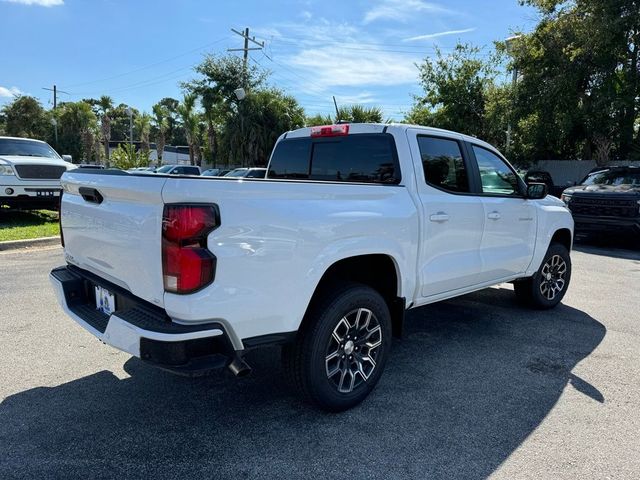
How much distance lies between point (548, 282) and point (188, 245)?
15.4ft

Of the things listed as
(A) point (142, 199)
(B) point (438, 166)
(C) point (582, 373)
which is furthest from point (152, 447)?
(C) point (582, 373)

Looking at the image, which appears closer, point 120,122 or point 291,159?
point 291,159

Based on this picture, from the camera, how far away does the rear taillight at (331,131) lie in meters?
4.01

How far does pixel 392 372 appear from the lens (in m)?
3.87

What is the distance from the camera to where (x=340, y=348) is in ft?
10.3

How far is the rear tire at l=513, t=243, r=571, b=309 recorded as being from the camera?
5.48 metres

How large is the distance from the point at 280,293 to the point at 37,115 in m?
53.7

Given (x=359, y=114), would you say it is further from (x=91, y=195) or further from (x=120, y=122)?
(x=120, y=122)

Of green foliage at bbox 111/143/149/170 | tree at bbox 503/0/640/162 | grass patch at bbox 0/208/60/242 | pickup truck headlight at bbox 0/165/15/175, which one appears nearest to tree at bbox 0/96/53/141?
green foliage at bbox 111/143/149/170

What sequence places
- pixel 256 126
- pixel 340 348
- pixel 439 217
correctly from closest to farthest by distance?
pixel 340 348, pixel 439 217, pixel 256 126

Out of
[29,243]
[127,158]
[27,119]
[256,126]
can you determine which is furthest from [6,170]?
[27,119]

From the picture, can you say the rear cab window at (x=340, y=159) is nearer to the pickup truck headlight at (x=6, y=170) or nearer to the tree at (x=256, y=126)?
the pickup truck headlight at (x=6, y=170)

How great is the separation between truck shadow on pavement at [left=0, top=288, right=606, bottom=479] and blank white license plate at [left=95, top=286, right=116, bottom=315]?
69 cm

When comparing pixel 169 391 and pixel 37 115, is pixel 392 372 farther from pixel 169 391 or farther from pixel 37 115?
pixel 37 115
